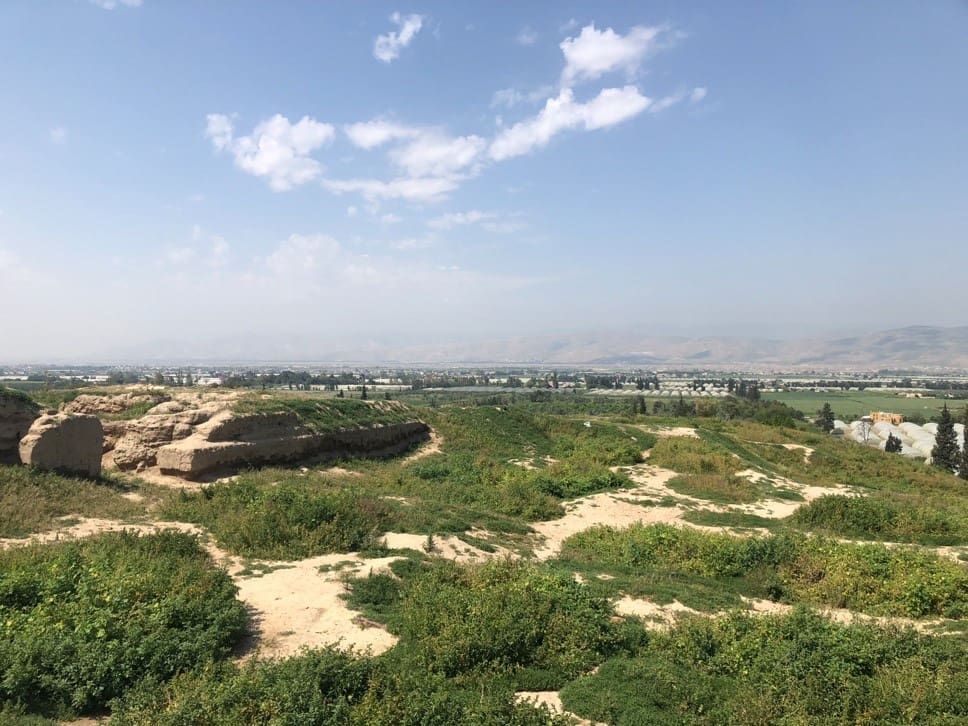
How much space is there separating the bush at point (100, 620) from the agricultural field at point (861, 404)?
10125 centimetres

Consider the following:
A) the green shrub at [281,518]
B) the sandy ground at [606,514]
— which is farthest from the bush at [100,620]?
the sandy ground at [606,514]

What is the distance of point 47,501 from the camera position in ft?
42.7

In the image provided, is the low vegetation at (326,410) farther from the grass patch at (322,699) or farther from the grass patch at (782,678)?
the grass patch at (782,678)

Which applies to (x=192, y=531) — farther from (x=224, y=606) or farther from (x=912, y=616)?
(x=912, y=616)

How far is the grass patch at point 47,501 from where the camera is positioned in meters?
11.8

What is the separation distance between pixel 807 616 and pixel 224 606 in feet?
30.2

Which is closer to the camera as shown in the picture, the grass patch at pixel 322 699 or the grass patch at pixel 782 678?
the grass patch at pixel 322 699

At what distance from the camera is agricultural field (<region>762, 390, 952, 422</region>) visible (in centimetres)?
9656

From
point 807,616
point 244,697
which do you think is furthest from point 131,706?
point 807,616

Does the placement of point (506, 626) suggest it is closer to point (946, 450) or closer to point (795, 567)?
point (795, 567)

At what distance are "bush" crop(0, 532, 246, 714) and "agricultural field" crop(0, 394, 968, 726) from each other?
0.04m

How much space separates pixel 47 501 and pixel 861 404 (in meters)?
136

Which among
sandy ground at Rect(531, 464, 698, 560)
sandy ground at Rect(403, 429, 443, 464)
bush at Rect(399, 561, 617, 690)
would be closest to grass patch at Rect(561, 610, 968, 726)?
bush at Rect(399, 561, 617, 690)

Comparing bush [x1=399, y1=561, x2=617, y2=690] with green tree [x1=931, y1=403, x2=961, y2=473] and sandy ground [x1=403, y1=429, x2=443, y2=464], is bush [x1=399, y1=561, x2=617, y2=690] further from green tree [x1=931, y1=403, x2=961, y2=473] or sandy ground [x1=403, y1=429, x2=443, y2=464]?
green tree [x1=931, y1=403, x2=961, y2=473]
